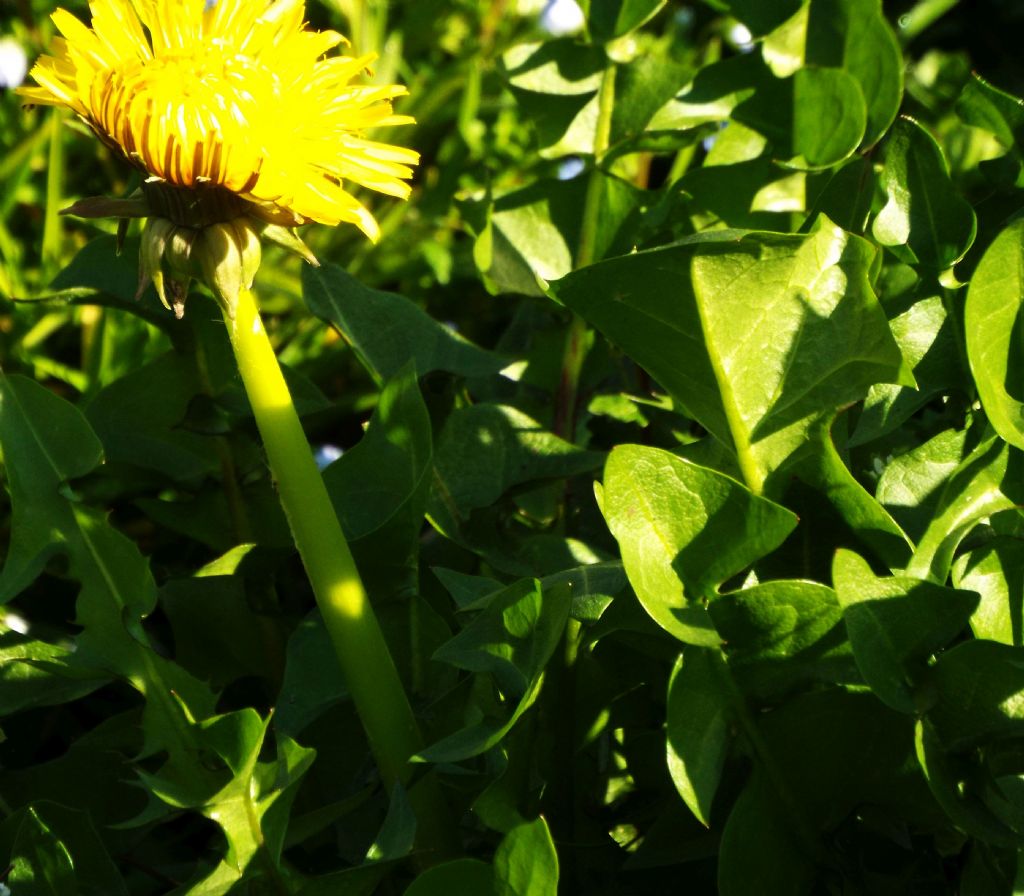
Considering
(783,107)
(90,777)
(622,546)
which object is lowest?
(90,777)

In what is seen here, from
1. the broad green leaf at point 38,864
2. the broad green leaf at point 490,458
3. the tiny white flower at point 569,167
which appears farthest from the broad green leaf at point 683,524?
the tiny white flower at point 569,167

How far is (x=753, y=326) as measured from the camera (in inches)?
25.6

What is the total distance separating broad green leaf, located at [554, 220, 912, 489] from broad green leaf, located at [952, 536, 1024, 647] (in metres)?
0.10

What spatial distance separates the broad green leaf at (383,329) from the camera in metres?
0.83

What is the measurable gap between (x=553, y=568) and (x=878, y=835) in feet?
0.79

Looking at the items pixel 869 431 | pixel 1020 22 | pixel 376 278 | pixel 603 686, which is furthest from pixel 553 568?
pixel 1020 22

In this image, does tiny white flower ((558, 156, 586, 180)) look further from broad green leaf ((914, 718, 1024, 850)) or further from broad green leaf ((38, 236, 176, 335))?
broad green leaf ((914, 718, 1024, 850))

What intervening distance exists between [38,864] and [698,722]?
338 millimetres

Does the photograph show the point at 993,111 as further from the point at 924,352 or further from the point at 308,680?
the point at 308,680

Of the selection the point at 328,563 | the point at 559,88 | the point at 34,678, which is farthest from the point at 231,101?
the point at 559,88

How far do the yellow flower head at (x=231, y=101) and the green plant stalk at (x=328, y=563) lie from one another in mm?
65

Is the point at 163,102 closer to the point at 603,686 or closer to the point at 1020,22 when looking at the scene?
the point at 603,686

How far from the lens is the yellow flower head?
0.59 metres

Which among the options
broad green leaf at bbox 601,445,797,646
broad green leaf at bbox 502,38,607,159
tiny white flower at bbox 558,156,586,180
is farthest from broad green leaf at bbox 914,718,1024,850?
tiny white flower at bbox 558,156,586,180
